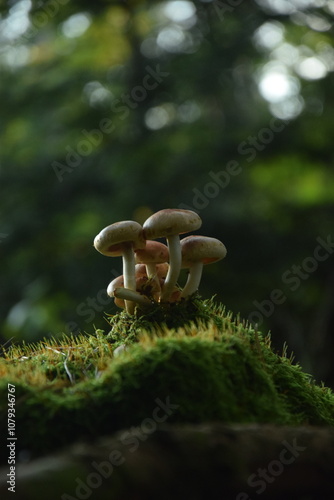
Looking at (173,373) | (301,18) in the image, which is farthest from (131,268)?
(301,18)

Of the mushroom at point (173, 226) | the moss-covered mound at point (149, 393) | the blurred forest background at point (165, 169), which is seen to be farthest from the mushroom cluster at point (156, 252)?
the blurred forest background at point (165, 169)

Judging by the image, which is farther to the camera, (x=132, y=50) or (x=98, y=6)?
(x=132, y=50)

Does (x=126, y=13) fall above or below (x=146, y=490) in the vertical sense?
above

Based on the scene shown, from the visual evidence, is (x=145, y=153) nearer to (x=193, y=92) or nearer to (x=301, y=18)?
(x=193, y=92)

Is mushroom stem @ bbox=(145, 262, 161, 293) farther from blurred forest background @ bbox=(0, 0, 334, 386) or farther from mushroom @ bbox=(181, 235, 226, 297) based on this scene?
blurred forest background @ bbox=(0, 0, 334, 386)

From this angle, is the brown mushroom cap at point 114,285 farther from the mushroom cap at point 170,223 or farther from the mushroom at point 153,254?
the mushroom cap at point 170,223
